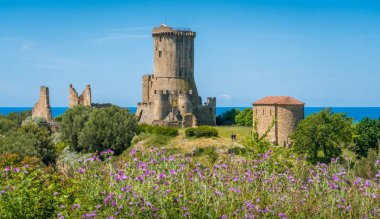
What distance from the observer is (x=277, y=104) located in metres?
52.5

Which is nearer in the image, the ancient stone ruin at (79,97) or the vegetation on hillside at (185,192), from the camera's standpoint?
the vegetation on hillside at (185,192)

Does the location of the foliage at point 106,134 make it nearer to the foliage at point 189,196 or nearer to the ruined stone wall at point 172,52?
the ruined stone wall at point 172,52

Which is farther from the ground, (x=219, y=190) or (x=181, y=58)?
(x=181, y=58)

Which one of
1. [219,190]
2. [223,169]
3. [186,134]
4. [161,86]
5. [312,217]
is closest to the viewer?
[312,217]

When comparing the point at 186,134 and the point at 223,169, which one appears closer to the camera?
the point at 223,169

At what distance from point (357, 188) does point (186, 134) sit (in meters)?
39.9

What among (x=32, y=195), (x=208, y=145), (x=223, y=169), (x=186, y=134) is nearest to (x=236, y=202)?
(x=223, y=169)

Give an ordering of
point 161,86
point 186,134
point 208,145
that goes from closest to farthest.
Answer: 1. point 208,145
2. point 186,134
3. point 161,86

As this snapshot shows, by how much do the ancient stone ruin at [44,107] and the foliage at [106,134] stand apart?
21.9 meters

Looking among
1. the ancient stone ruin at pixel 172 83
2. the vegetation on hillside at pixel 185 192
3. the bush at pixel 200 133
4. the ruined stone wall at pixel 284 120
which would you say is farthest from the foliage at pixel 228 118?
the vegetation on hillside at pixel 185 192

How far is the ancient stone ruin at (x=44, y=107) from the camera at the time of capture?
71188 millimetres

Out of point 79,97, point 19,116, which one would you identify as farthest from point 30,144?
point 19,116

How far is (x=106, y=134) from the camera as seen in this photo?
49125 mm

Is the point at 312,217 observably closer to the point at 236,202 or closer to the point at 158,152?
the point at 236,202
